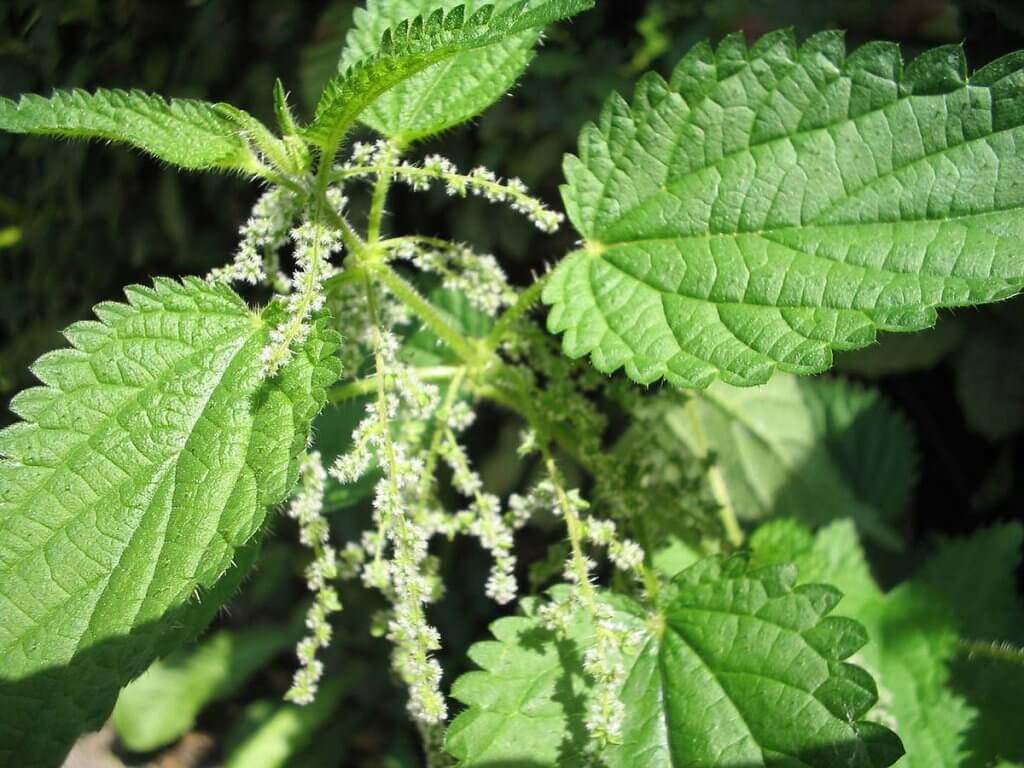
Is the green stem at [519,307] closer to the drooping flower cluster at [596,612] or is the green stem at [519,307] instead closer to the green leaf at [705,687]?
the drooping flower cluster at [596,612]

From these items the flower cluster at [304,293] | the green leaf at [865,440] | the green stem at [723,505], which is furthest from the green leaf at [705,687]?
the green leaf at [865,440]

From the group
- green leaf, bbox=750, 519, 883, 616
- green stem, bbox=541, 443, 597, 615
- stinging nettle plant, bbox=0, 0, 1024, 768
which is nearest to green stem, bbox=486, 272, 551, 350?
stinging nettle plant, bbox=0, 0, 1024, 768

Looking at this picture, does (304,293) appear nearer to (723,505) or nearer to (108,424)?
(108,424)

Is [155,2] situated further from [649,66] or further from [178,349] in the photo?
[178,349]

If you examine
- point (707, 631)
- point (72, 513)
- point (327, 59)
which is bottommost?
point (707, 631)

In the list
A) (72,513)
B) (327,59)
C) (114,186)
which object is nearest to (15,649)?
(72,513)

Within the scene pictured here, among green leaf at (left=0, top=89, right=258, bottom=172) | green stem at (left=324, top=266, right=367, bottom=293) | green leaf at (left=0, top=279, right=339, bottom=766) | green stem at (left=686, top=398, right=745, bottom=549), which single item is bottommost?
green stem at (left=686, top=398, right=745, bottom=549)

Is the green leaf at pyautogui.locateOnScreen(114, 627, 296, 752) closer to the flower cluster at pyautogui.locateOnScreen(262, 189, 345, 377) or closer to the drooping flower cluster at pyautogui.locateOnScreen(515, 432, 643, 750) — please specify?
the drooping flower cluster at pyautogui.locateOnScreen(515, 432, 643, 750)

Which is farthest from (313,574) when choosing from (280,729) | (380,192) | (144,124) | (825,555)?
(280,729)
